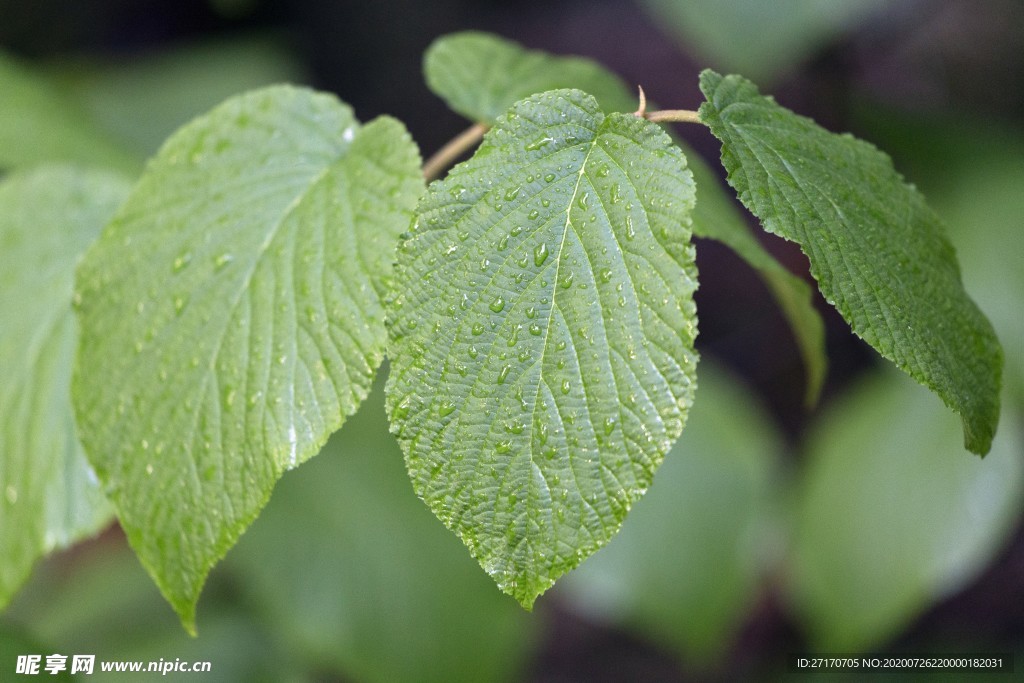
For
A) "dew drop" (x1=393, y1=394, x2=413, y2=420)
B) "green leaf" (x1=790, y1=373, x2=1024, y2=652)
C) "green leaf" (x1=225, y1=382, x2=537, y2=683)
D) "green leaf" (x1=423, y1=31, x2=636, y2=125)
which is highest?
"green leaf" (x1=423, y1=31, x2=636, y2=125)

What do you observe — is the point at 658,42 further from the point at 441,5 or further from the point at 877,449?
the point at 877,449

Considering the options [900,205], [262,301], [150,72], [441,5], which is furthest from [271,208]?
[441,5]

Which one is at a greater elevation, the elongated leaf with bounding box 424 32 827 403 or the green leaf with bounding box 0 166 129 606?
the elongated leaf with bounding box 424 32 827 403

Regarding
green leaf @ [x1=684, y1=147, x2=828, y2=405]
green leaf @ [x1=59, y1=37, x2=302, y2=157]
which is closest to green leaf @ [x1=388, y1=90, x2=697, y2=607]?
green leaf @ [x1=684, y1=147, x2=828, y2=405]

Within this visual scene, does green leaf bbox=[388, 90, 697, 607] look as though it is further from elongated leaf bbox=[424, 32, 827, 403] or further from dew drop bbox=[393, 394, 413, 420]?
elongated leaf bbox=[424, 32, 827, 403]

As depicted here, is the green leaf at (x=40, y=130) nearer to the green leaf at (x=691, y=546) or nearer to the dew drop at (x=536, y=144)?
the dew drop at (x=536, y=144)

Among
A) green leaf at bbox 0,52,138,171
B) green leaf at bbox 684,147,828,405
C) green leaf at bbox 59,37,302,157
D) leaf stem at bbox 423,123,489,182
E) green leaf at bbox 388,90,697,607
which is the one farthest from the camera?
green leaf at bbox 59,37,302,157

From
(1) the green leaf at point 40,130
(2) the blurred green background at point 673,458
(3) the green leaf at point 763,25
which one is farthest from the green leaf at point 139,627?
(3) the green leaf at point 763,25
